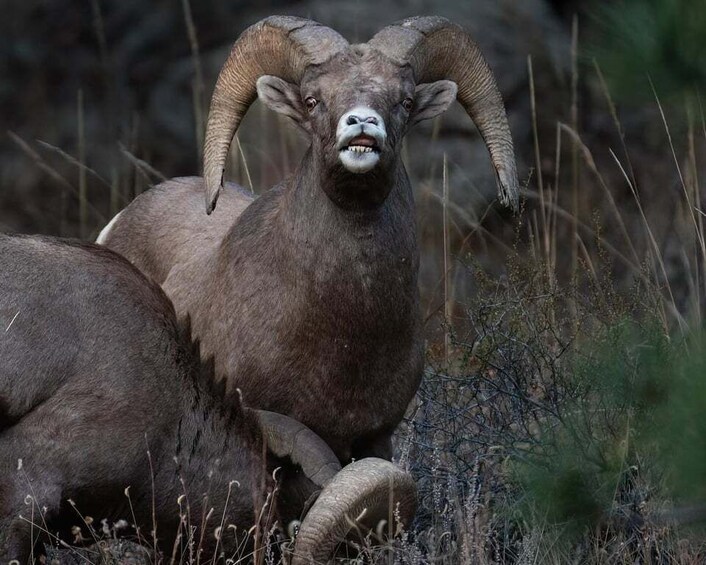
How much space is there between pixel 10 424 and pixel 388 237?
2.09m

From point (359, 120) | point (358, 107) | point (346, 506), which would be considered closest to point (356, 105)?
point (358, 107)

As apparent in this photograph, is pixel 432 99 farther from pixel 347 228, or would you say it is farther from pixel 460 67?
pixel 347 228

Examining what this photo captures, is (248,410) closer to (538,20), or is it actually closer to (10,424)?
(10,424)

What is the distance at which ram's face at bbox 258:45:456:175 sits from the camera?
629cm

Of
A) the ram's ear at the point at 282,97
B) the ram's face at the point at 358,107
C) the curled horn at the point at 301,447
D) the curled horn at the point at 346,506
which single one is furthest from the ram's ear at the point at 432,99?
the curled horn at the point at 346,506

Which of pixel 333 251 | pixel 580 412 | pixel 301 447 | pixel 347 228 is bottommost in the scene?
pixel 580 412

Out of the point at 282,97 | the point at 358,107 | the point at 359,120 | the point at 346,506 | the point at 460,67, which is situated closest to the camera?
the point at 346,506

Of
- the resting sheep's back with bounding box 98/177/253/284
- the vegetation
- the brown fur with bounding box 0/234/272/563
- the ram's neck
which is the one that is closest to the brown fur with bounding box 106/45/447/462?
the ram's neck

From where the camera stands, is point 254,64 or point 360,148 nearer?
point 360,148

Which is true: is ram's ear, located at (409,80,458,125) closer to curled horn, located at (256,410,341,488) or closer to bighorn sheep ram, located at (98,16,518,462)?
bighorn sheep ram, located at (98,16,518,462)

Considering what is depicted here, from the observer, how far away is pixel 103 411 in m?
5.85

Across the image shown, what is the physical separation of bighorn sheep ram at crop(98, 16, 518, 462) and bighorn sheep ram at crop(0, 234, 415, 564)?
0.66m

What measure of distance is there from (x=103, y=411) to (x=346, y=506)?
117 cm

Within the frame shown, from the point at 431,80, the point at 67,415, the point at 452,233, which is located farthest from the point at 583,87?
the point at 67,415
